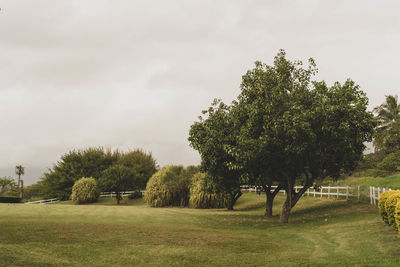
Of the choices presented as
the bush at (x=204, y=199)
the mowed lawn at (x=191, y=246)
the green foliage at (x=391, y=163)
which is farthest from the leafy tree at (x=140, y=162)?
the mowed lawn at (x=191, y=246)

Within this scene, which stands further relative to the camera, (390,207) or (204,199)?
(204,199)

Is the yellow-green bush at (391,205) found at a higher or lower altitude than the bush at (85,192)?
higher

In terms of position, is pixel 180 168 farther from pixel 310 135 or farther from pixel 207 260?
pixel 207 260

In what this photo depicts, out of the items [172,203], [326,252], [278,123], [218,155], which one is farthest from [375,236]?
[172,203]

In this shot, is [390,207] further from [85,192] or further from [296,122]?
[85,192]

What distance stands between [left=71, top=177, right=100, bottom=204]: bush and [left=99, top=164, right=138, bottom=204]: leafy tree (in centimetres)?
171

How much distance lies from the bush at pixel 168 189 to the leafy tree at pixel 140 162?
76.9 feet

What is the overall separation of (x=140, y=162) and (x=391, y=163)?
4808 cm

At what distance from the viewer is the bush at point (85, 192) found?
53.5m

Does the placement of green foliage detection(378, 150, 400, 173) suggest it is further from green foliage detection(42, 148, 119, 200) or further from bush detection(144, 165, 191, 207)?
green foliage detection(42, 148, 119, 200)

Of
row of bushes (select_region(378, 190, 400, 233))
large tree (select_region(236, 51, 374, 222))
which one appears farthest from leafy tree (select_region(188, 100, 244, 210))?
row of bushes (select_region(378, 190, 400, 233))

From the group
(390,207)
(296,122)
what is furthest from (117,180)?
(390,207)

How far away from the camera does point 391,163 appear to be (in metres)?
41.6

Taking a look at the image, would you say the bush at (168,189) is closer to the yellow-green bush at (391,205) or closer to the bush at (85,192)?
the bush at (85,192)
